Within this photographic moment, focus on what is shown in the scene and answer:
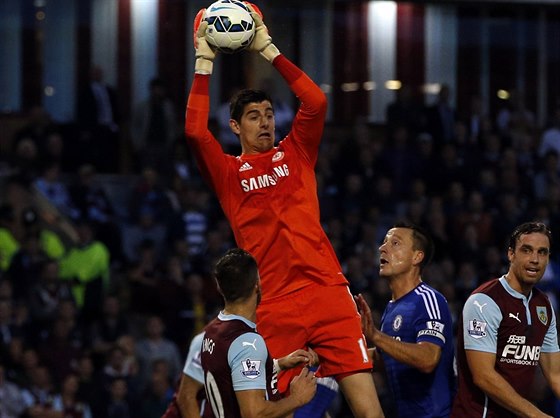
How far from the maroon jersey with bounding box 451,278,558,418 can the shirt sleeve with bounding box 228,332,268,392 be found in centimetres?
142

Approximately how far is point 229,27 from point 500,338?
2.29m

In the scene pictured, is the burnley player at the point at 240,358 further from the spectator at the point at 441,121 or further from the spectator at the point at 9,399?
the spectator at the point at 441,121

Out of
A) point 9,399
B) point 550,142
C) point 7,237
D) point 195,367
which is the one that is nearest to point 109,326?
point 7,237

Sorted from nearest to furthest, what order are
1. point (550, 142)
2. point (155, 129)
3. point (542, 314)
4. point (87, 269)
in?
point (542, 314)
point (87, 269)
point (155, 129)
point (550, 142)

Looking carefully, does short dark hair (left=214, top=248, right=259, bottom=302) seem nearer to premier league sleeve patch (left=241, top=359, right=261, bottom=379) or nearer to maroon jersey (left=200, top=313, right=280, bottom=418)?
maroon jersey (left=200, top=313, right=280, bottom=418)

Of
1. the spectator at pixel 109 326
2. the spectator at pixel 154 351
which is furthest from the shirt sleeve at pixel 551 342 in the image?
the spectator at pixel 109 326

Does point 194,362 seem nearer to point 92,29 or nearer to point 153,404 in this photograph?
point 153,404

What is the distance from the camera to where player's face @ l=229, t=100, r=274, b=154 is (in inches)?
314

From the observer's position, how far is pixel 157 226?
54.6ft

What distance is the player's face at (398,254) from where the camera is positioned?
839 centimetres

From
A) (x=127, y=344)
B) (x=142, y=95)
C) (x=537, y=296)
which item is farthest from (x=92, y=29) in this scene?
(x=537, y=296)

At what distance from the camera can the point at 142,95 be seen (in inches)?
828

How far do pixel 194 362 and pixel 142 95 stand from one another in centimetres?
1223

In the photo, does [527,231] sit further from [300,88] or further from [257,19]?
[257,19]
